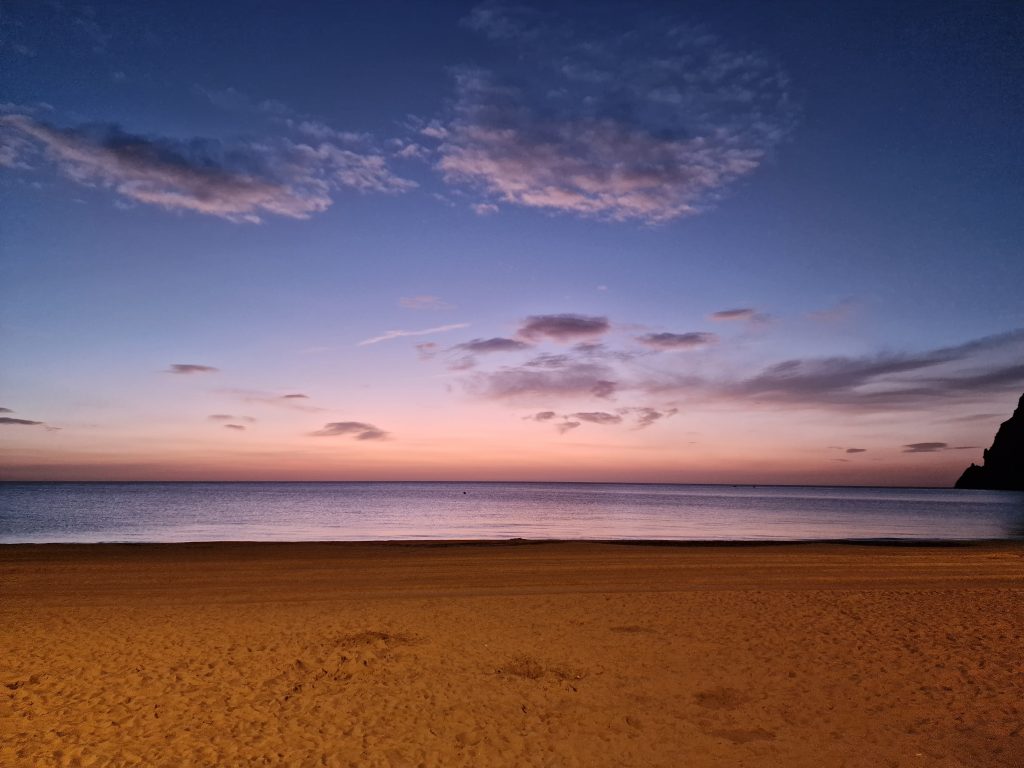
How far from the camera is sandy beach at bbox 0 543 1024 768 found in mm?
8609

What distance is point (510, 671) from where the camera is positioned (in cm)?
1170

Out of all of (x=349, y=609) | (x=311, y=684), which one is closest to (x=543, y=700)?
(x=311, y=684)

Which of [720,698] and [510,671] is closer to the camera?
[720,698]

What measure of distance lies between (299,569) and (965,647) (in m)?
21.2

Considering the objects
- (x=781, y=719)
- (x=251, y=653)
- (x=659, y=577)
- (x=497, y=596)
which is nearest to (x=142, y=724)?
(x=251, y=653)

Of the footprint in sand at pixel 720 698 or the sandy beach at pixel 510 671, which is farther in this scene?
the footprint in sand at pixel 720 698

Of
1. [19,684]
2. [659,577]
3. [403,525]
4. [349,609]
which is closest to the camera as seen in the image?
[19,684]

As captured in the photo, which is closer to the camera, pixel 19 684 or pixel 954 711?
pixel 954 711

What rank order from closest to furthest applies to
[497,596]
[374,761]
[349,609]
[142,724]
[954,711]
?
[374,761], [142,724], [954,711], [349,609], [497,596]

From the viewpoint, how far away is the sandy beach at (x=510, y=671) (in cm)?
861

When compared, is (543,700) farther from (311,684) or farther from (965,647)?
(965,647)

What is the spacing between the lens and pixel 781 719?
962 cm

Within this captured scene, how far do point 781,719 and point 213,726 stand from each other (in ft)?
27.4

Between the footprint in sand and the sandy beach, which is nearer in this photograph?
the sandy beach
